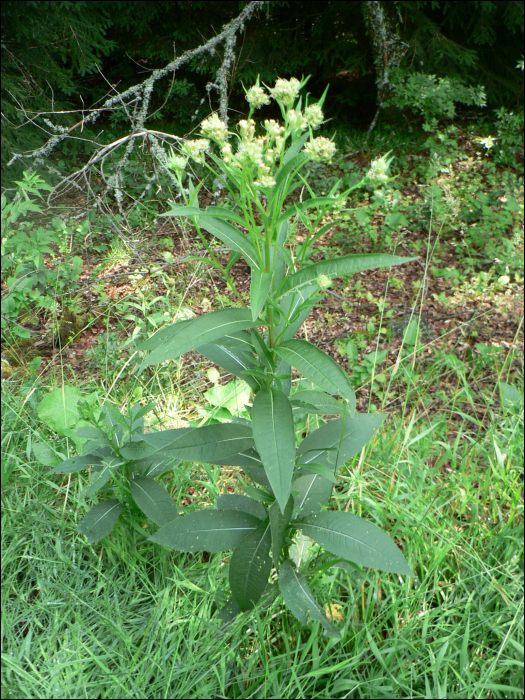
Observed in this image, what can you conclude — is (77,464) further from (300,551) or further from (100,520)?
(300,551)

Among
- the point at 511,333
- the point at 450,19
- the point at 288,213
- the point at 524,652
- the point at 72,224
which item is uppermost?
the point at 450,19

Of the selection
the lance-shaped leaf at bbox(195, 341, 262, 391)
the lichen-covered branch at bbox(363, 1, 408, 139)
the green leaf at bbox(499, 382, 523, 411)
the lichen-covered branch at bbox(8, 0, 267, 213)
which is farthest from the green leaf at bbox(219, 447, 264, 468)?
the lichen-covered branch at bbox(363, 1, 408, 139)

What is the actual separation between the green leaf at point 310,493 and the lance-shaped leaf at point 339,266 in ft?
2.19

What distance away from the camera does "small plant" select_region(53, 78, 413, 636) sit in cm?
117

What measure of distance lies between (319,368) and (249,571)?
2.32 feet

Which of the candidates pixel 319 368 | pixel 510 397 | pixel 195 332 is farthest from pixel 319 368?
pixel 510 397

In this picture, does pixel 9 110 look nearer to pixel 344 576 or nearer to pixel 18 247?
pixel 18 247

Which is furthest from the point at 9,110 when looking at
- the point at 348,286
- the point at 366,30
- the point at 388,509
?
the point at 388,509

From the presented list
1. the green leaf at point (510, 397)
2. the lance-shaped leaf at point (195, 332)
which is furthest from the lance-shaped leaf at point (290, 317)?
the green leaf at point (510, 397)

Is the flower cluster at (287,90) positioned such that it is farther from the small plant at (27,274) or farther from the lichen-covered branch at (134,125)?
the small plant at (27,274)

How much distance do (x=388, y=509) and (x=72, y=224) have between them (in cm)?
279

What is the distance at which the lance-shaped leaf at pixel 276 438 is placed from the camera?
3.71ft

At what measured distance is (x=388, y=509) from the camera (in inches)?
79.7

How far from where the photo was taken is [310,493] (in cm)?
163
